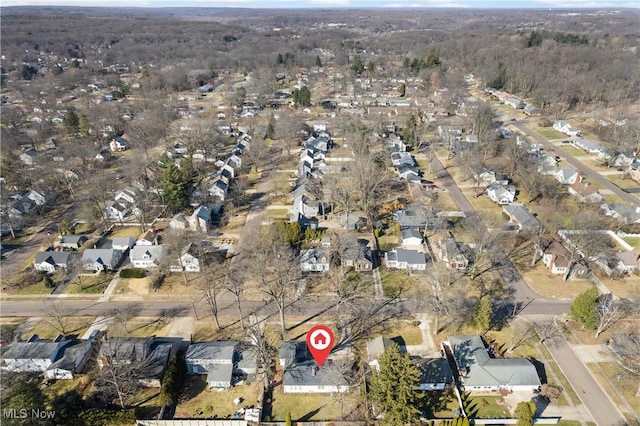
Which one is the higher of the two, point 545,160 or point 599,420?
point 545,160

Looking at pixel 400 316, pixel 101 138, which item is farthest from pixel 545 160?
pixel 101 138

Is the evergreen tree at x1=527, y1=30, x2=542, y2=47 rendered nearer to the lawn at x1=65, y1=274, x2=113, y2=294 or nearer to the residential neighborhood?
the residential neighborhood

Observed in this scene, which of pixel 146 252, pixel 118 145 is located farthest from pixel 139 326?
pixel 118 145

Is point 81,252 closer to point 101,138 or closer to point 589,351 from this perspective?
point 101,138

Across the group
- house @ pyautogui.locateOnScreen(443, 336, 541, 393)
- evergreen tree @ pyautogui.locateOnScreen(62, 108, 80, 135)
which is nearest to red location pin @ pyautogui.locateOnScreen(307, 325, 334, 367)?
house @ pyautogui.locateOnScreen(443, 336, 541, 393)

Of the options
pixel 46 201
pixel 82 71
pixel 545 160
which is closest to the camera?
pixel 46 201

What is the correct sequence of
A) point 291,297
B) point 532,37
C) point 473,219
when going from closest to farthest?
point 291,297 < point 473,219 < point 532,37

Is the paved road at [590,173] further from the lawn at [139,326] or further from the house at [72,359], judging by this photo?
the house at [72,359]

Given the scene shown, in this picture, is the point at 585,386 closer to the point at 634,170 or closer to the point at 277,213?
the point at 277,213
